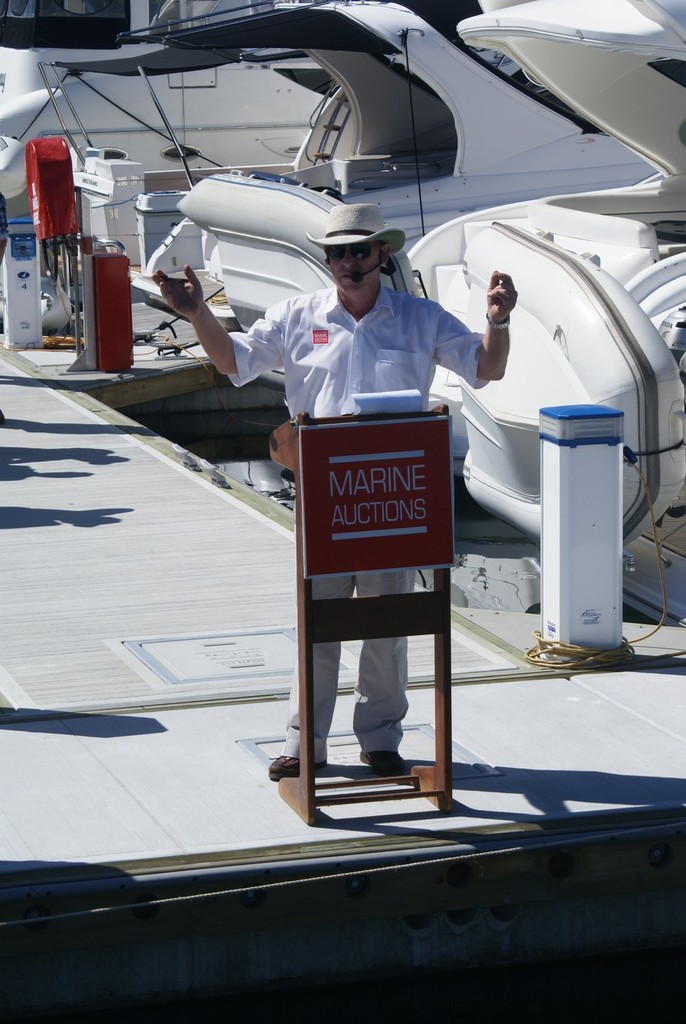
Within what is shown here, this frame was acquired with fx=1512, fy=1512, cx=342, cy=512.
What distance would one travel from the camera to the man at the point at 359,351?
4.00 meters

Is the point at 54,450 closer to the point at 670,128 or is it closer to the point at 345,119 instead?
the point at 670,128

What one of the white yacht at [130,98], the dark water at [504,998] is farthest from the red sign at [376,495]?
the white yacht at [130,98]

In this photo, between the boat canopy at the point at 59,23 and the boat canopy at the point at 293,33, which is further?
the boat canopy at the point at 59,23

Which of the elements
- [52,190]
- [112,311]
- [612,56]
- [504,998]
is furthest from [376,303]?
[52,190]

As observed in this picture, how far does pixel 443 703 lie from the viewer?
12.9 ft

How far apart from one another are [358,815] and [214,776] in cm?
47

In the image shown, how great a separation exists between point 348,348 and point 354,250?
0.85 ft

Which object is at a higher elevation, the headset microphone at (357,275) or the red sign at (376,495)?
the headset microphone at (357,275)

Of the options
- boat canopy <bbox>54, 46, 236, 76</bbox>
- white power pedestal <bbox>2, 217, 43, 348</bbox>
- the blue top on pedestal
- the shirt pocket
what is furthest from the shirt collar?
boat canopy <bbox>54, 46, 236, 76</bbox>

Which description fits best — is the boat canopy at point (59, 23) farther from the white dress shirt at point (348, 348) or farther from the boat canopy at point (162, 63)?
the white dress shirt at point (348, 348)

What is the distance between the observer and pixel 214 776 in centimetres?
427

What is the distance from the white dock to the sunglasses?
1.44 m

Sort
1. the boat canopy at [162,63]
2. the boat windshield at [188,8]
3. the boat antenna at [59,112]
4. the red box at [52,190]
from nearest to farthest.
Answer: the red box at [52,190] → the boat canopy at [162,63] → the boat antenna at [59,112] → the boat windshield at [188,8]

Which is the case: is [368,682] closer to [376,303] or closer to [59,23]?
[376,303]
